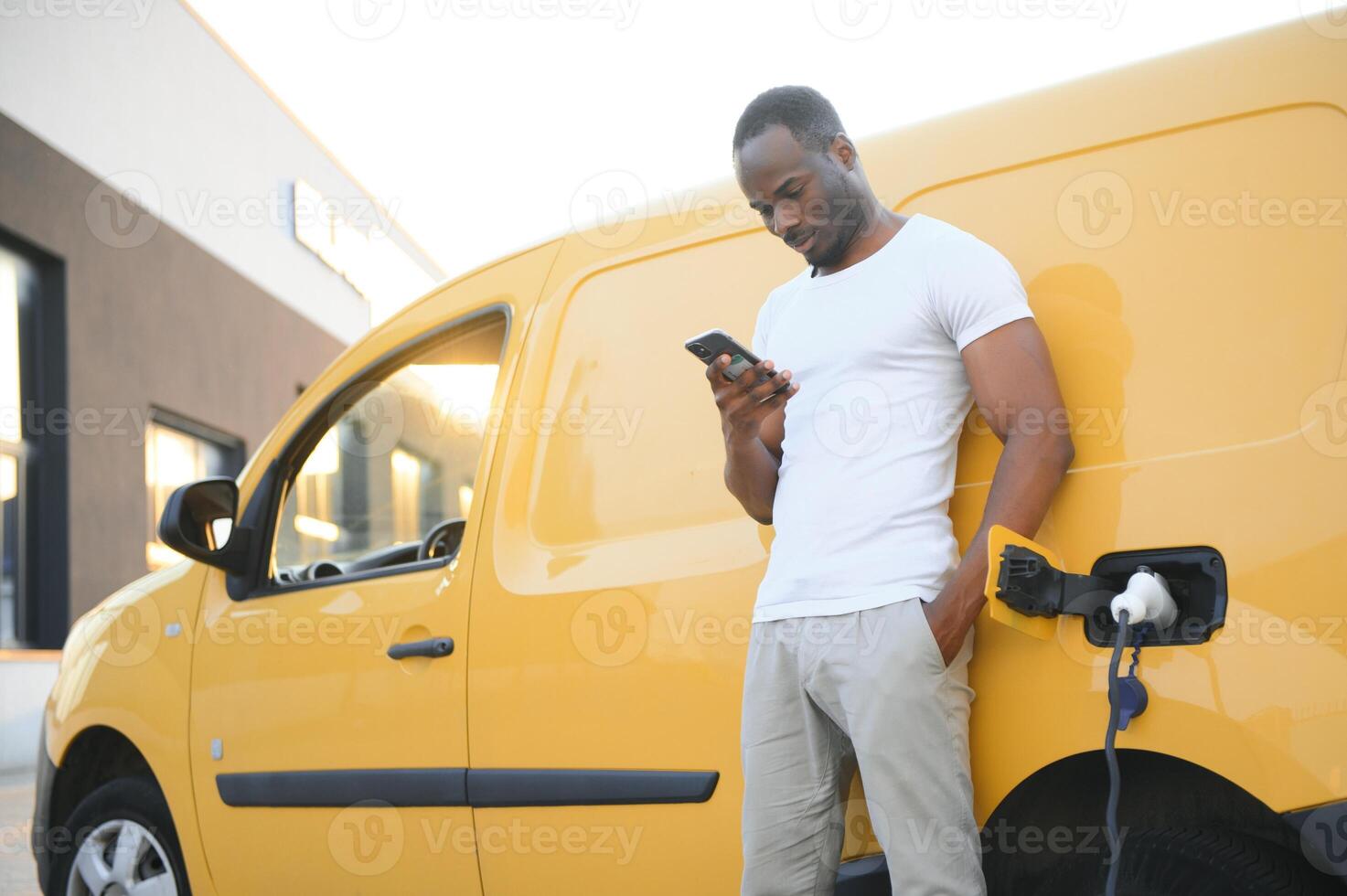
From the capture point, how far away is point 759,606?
2176 millimetres

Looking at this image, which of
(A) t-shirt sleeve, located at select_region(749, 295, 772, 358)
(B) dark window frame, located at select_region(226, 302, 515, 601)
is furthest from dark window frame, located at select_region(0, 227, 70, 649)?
(A) t-shirt sleeve, located at select_region(749, 295, 772, 358)

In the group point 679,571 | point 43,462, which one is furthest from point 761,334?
point 43,462

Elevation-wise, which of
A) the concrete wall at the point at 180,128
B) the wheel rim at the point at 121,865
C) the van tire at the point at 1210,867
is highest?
the concrete wall at the point at 180,128

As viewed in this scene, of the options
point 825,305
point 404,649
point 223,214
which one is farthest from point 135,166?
point 825,305

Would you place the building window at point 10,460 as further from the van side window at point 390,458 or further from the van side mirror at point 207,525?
the van side mirror at point 207,525

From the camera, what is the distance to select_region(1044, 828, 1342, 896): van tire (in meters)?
1.77

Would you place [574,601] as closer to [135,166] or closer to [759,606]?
[759,606]

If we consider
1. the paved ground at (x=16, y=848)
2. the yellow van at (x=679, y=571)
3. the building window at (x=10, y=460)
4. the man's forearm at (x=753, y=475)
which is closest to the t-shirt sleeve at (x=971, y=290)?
the yellow van at (x=679, y=571)

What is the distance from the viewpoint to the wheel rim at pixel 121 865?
11.4 ft

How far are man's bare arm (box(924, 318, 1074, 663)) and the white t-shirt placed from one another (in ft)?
0.14

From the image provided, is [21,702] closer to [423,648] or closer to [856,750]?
[423,648]

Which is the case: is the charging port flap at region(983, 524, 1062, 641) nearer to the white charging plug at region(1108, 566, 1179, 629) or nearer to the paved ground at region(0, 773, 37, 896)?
the white charging plug at region(1108, 566, 1179, 629)

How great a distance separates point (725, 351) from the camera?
6.81 ft

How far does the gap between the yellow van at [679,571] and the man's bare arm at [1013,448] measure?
0.23ft
